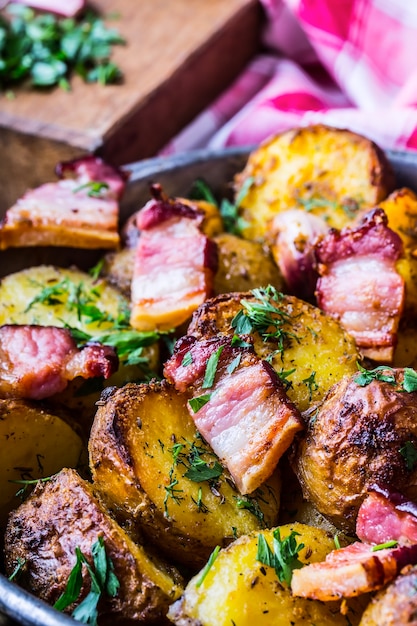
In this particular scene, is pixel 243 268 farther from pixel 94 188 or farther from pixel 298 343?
pixel 94 188

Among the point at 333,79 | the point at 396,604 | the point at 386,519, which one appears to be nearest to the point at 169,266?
the point at 386,519

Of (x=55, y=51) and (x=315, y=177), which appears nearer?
(x=315, y=177)

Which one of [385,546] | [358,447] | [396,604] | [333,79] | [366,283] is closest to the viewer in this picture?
[396,604]

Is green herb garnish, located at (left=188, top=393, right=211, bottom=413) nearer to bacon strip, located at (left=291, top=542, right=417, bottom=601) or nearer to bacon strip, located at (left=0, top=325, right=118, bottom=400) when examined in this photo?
bacon strip, located at (left=0, top=325, right=118, bottom=400)

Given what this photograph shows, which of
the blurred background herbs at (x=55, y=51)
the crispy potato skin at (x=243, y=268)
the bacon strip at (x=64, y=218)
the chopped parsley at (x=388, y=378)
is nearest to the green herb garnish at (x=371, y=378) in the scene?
the chopped parsley at (x=388, y=378)

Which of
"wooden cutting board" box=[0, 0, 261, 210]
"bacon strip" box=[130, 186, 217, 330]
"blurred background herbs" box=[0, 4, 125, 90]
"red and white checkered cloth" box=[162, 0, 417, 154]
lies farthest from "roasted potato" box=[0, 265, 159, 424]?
"blurred background herbs" box=[0, 4, 125, 90]

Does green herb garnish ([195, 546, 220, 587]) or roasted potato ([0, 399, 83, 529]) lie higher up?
roasted potato ([0, 399, 83, 529])
